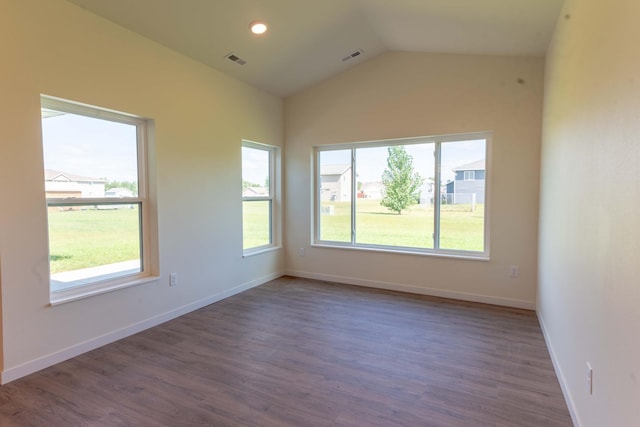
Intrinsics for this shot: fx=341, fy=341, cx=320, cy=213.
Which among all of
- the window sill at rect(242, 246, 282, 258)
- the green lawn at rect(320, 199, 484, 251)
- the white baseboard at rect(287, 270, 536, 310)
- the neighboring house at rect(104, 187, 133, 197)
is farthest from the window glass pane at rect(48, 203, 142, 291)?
the green lawn at rect(320, 199, 484, 251)

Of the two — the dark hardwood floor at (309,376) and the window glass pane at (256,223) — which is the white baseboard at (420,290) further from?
the window glass pane at (256,223)

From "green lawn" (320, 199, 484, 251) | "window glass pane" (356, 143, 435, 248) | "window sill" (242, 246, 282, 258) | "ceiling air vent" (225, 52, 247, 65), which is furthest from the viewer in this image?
"window sill" (242, 246, 282, 258)

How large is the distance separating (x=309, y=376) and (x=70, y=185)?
2.50m

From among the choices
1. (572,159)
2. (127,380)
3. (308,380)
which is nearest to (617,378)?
(572,159)

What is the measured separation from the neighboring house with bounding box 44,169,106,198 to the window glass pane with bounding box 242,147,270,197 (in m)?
1.92

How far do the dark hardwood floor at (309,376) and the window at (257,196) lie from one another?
148cm

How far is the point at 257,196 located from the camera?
5023 millimetres

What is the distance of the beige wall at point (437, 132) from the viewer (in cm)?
385

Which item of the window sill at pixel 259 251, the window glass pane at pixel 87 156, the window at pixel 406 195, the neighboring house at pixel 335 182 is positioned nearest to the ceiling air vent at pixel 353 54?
the window at pixel 406 195

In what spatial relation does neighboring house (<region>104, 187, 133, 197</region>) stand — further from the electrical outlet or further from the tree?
the electrical outlet

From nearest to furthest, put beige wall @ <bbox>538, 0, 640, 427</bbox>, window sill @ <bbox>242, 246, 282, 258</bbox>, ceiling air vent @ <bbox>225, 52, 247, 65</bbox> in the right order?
beige wall @ <bbox>538, 0, 640, 427</bbox> → ceiling air vent @ <bbox>225, 52, 247, 65</bbox> → window sill @ <bbox>242, 246, 282, 258</bbox>

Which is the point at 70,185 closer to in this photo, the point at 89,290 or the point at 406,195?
the point at 89,290

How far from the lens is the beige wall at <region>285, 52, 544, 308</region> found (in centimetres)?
385

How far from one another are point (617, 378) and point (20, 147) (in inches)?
144
